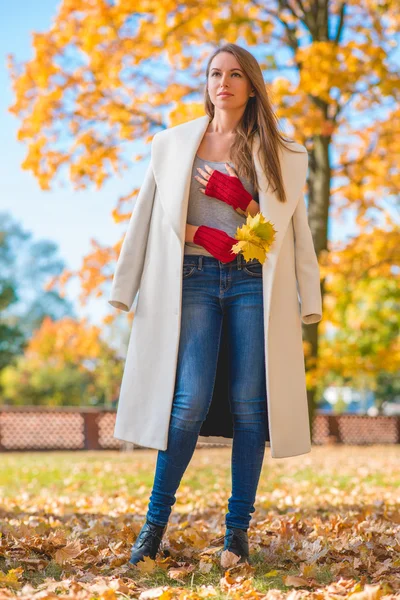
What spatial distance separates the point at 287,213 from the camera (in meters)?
3.02

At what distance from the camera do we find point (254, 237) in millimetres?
2799

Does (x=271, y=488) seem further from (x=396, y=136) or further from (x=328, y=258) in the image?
(x=396, y=136)

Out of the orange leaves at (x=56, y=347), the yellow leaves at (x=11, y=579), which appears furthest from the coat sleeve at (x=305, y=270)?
the orange leaves at (x=56, y=347)

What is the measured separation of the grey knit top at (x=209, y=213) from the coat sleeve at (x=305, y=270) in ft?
0.85

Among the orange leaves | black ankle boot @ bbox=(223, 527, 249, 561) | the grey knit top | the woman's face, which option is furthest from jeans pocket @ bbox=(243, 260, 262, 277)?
the orange leaves

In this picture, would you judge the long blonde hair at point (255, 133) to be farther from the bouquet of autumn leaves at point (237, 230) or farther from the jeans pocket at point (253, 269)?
the jeans pocket at point (253, 269)

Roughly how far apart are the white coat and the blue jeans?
48 mm

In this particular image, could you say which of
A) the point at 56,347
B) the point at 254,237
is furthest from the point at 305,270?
the point at 56,347

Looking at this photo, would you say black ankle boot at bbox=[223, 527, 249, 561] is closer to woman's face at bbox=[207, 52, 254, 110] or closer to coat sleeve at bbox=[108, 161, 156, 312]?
coat sleeve at bbox=[108, 161, 156, 312]

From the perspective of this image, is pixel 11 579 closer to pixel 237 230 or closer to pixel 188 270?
pixel 188 270

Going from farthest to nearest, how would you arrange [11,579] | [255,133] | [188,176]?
[255,133] → [188,176] → [11,579]

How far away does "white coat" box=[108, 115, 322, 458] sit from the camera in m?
2.87

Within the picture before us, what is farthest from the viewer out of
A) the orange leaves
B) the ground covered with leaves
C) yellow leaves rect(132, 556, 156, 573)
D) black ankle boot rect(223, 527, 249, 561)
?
the orange leaves

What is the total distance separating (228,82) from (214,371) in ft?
4.11
